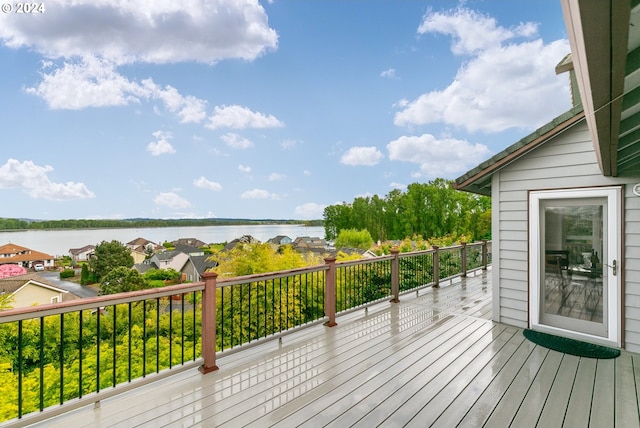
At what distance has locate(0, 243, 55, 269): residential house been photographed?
2412 centimetres

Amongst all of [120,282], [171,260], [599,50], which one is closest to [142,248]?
[171,260]

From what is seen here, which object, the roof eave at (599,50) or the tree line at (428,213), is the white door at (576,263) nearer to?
the roof eave at (599,50)

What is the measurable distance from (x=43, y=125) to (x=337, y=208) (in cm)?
3551

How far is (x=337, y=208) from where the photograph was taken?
1945 inches

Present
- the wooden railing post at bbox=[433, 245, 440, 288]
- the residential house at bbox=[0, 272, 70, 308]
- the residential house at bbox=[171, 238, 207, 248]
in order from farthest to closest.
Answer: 1. the residential house at bbox=[171, 238, 207, 248]
2. the residential house at bbox=[0, 272, 70, 308]
3. the wooden railing post at bbox=[433, 245, 440, 288]

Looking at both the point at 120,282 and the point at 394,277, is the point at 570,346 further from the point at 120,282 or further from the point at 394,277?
the point at 120,282

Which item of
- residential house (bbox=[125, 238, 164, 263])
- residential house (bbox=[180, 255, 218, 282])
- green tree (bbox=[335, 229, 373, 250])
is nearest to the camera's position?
residential house (bbox=[180, 255, 218, 282])

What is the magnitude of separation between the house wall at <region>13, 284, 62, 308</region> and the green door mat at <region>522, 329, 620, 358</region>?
17.1 metres

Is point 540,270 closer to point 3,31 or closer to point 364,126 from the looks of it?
point 3,31

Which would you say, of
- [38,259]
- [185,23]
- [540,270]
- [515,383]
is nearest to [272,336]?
[515,383]

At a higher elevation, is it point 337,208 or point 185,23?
point 185,23

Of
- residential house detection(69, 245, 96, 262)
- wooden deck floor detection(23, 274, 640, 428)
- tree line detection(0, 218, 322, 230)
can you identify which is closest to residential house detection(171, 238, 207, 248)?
tree line detection(0, 218, 322, 230)

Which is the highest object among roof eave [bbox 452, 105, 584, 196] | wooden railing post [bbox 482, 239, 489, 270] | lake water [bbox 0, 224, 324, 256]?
roof eave [bbox 452, 105, 584, 196]

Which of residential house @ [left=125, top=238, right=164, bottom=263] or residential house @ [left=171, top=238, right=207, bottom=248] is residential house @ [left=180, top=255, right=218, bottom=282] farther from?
residential house @ [left=125, top=238, right=164, bottom=263]
